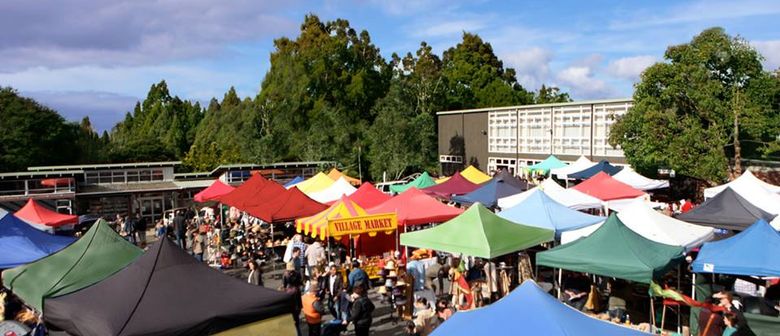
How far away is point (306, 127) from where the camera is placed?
4281 centimetres

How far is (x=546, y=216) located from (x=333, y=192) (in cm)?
921

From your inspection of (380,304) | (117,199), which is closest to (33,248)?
(380,304)

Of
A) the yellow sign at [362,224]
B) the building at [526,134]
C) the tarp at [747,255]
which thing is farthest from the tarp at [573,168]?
the tarp at [747,255]

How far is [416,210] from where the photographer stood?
13445 mm

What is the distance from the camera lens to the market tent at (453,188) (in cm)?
1936

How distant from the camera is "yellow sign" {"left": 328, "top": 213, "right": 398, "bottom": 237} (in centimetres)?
1185

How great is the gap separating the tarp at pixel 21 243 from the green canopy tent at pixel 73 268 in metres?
1.79

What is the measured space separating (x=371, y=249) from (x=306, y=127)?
2994 cm

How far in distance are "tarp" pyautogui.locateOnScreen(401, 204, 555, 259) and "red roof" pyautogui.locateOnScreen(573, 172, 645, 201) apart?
6.49 meters

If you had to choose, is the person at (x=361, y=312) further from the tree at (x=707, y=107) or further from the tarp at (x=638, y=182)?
the tree at (x=707, y=107)

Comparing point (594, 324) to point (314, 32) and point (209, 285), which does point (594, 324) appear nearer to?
point (209, 285)

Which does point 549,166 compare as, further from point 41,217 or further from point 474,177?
point 41,217

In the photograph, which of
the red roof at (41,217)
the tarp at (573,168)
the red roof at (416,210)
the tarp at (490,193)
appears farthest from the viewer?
the tarp at (573,168)

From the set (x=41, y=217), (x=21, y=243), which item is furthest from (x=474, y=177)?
(x=21, y=243)
